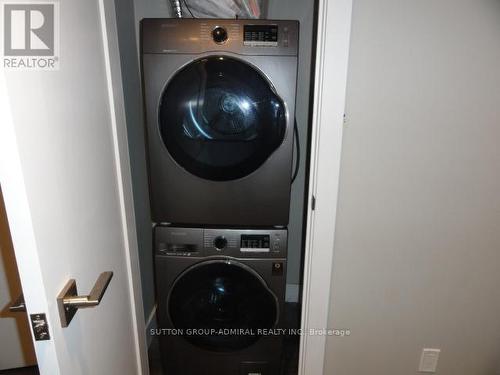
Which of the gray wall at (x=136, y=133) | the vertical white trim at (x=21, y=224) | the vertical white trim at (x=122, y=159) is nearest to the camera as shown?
the vertical white trim at (x=21, y=224)

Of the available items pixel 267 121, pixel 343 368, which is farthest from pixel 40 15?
pixel 343 368

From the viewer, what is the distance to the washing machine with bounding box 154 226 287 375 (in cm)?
133

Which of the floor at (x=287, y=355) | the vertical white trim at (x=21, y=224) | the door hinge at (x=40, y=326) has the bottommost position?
the floor at (x=287, y=355)

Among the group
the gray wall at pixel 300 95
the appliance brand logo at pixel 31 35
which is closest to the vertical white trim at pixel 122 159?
the appliance brand logo at pixel 31 35

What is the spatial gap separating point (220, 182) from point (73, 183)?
0.60m

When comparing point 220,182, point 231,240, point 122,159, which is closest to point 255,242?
point 231,240

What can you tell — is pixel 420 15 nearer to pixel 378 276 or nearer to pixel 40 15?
pixel 378 276

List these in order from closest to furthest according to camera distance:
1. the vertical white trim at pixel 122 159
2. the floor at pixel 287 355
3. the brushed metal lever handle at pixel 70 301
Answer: the brushed metal lever handle at pixel 70 301 < the vertical white trim at pixel 122 159 < the floor at pixel 287 355

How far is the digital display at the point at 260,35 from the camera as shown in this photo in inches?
44.8

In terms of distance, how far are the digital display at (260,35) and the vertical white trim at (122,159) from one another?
1.48ft

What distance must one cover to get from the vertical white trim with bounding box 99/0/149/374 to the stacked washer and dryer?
0.41 feet

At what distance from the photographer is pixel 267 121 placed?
121 cm

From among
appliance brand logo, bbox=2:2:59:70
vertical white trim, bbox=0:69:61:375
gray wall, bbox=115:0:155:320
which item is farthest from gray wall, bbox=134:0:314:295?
vertical white trim, bbox=0:69:61:375

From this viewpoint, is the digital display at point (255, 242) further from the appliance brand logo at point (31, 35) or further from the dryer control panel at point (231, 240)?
the appliance brand logo at point (31, 35)
